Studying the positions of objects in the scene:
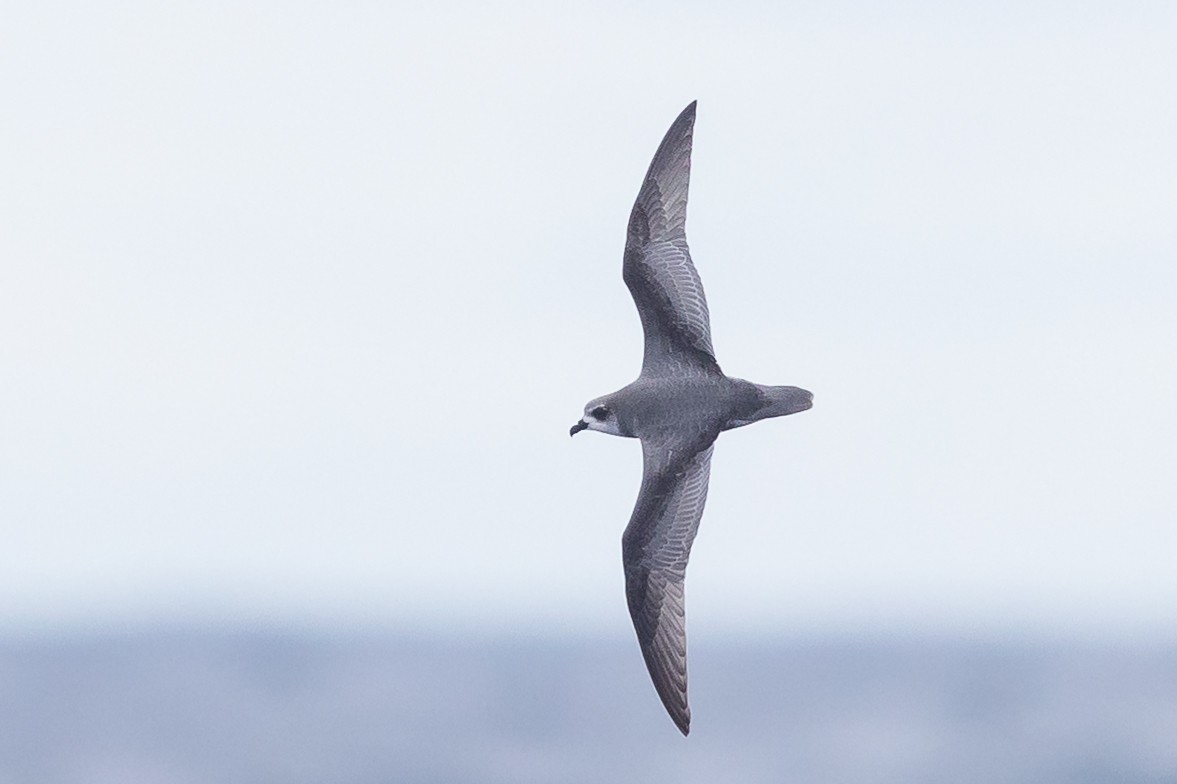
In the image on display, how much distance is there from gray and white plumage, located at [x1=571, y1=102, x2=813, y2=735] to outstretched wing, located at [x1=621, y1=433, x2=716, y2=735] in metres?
0.01

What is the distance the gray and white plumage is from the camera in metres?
25.4

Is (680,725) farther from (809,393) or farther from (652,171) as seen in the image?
(652,171)

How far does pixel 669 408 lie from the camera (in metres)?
25.4

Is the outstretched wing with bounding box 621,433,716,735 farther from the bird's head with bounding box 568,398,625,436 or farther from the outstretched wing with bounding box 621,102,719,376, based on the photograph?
the outstretched wing with bounding box 621,102,719,376

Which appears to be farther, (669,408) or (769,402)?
(669,408)

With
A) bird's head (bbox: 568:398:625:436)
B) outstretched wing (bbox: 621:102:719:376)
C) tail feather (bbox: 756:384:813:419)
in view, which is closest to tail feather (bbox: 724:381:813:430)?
tail feather (bbox: 756:384:813:419)

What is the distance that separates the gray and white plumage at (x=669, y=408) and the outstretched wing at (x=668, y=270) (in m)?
0.01

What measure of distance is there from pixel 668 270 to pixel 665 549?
364 centimetres

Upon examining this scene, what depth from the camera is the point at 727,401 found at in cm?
2527

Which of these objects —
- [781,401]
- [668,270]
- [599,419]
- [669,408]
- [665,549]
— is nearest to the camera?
[781,401]

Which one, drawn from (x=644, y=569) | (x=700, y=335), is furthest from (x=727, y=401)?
(x=644, y=569)

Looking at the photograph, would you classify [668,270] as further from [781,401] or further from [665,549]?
[665,549]

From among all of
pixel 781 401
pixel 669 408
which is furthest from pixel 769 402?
pixel 669 408

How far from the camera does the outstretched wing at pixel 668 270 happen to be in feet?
84.6
